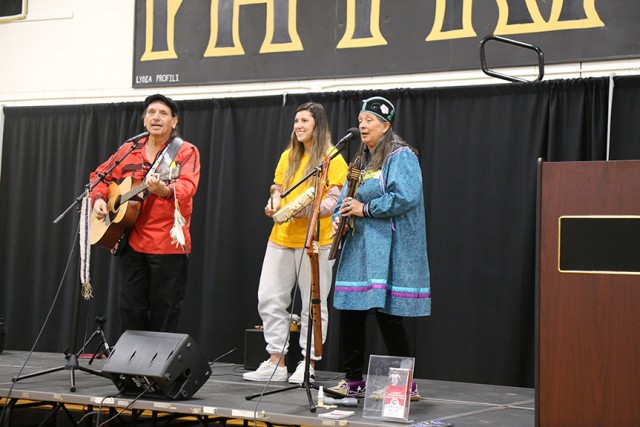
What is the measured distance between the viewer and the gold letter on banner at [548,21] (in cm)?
543

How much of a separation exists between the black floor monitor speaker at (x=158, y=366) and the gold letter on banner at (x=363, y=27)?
9.08 ft

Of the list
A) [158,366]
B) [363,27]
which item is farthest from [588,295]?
[363,27]

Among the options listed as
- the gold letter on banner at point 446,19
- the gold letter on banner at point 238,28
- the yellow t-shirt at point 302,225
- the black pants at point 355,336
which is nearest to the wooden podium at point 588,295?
the black pants at point 355,336

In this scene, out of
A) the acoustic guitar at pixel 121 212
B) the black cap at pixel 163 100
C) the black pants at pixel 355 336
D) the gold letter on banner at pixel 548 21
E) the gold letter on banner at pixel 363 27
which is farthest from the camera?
the gold letter on banner at pixel 363 27

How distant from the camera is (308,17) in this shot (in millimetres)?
6328

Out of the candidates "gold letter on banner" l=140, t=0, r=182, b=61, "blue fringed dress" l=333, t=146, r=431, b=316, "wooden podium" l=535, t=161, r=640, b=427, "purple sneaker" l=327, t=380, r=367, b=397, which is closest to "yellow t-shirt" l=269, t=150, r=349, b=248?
"blue fringed dress" l=333, t=146, r=431, b=316

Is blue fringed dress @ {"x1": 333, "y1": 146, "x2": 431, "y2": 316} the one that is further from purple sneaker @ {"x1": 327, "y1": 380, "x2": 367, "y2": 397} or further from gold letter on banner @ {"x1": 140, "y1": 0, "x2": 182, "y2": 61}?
gold letter on banner @ {"x1": 140, "y1": 0, "x2": 182, "y2": 61}

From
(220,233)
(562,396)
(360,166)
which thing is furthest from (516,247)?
(562,396)

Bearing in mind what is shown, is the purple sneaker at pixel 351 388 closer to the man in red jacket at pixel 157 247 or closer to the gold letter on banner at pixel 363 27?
the man in red jacket at pixel 157 247

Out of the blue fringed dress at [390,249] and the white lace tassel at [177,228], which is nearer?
the blue fringed dress at [390,249]

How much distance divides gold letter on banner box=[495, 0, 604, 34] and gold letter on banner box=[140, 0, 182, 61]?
8.22 feet

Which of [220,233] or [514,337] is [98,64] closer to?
[220,233]

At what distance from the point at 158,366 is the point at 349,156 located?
2461 millimetres

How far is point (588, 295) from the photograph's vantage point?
121 inches
